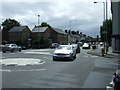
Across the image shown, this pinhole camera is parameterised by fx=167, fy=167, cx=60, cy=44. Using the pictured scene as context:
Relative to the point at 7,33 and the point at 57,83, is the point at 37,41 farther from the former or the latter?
the point at 57,83

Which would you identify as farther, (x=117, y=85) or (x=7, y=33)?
(x=7, y=33)

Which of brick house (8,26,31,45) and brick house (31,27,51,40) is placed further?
brick house (31,27,51,40)

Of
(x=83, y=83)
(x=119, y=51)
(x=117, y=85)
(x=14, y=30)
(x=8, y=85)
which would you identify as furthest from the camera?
(x=14, y=30)

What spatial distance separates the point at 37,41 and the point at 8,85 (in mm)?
46631

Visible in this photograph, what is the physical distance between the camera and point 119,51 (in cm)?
2758

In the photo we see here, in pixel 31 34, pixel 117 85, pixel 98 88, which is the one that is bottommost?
pixel 98 88

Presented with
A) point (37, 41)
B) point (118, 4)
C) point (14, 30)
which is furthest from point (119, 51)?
point (14, 30)

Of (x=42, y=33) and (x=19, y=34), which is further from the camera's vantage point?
(x=42, y=33)

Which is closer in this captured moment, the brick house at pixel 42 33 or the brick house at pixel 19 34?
the brick house at pixel 19 34

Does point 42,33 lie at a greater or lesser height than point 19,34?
greater

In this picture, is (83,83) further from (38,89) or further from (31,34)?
(31,34)

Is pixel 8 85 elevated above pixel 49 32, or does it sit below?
below

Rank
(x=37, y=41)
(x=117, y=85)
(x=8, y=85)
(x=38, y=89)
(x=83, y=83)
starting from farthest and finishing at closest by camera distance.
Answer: (x=37, y=41) < (x=83, y=83) < (x=8, y=85) < (x=38, y=89) < (x=117, y=85)

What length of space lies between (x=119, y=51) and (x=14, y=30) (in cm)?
4784
